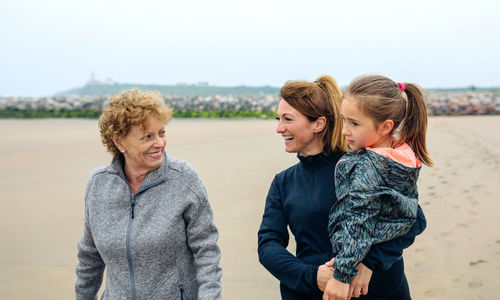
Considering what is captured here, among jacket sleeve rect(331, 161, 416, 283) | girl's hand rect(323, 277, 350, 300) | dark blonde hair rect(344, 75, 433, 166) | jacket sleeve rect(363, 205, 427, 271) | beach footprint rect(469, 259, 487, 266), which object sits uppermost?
dark blonde hair rect(344, 75, 433, 166)

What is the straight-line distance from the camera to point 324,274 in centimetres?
193

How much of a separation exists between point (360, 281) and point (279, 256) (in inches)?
14.9

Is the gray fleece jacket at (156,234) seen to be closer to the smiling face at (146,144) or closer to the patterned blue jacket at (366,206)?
the smiling face at (146,144)

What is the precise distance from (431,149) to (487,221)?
4746mm

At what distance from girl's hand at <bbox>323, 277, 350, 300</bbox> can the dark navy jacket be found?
0.32 ft

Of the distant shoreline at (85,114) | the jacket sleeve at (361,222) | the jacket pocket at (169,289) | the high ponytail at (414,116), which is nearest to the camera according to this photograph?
the jacket sleeve at (361,222)

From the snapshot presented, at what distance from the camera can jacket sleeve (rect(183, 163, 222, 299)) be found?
2176 millimetres

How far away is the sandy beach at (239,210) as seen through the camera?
4.34 metres

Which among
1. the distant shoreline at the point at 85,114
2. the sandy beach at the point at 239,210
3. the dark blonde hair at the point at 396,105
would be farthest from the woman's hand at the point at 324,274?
the distant shoreline at the point at 85,114

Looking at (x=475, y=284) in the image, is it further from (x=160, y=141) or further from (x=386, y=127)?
(x=160, y=141)

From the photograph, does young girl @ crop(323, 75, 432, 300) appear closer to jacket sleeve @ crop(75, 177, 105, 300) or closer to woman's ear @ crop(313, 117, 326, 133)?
woman's ear @ crop(313, 117, 326, 133)

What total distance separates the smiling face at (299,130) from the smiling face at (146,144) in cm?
58

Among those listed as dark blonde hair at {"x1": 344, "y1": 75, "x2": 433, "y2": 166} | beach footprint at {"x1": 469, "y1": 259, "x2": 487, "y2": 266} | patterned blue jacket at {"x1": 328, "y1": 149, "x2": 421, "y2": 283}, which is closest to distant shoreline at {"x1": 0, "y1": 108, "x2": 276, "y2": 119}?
beach footprint at {"x1": 469, "y1": 259, "x2": 487, "y2": 266}

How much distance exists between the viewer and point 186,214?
2193 mm
